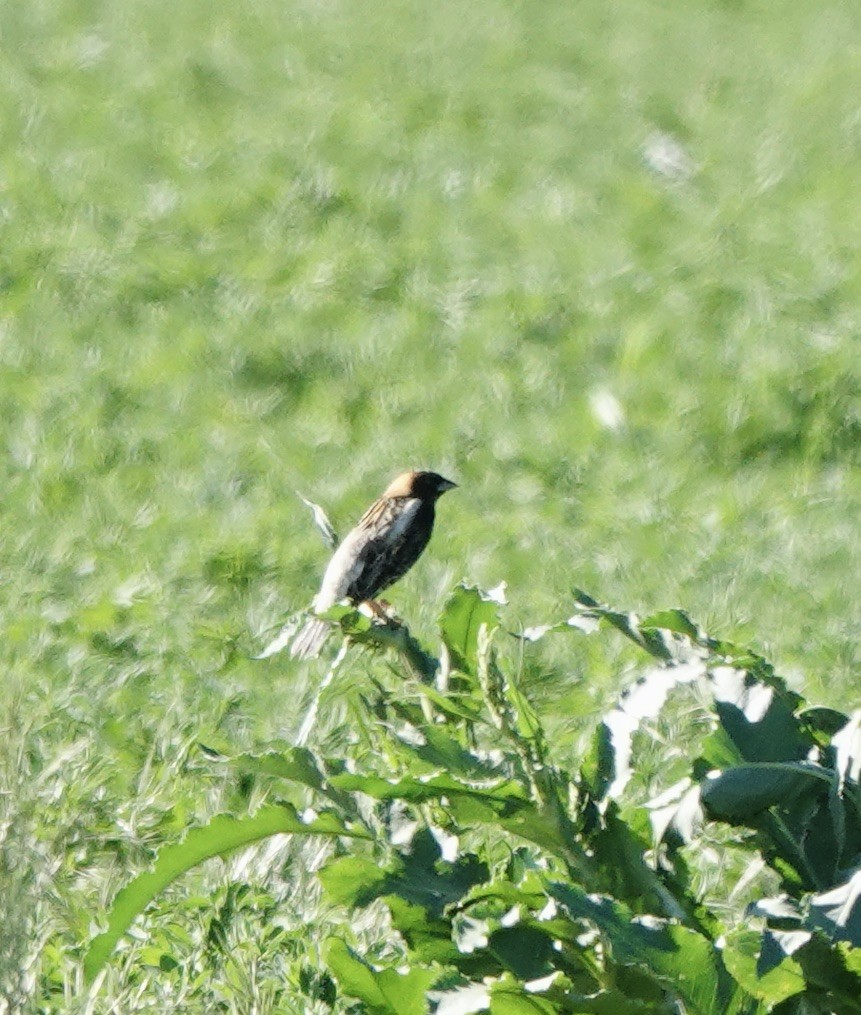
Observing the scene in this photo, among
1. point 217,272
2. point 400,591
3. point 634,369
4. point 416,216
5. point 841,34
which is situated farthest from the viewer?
point 841,34

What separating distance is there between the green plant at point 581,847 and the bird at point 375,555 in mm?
2048

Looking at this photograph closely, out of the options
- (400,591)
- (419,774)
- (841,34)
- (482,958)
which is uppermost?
(419,774)

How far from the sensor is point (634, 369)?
8.58m

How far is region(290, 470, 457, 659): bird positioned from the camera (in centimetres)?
548

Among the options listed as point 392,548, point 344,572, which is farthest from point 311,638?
point 392,548

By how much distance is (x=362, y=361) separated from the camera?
28.5 feet

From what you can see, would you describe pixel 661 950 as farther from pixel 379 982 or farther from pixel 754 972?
pixel 379 982

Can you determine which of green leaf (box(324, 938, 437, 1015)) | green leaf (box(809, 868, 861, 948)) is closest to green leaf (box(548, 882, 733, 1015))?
green leaf (box(809, 868, 861, 948))

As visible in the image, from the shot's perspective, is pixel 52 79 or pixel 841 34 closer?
pixel 52 79

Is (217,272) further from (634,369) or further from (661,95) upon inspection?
(661,95)

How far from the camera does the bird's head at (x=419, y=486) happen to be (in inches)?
236

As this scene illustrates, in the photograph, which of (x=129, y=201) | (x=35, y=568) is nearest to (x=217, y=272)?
(x=129, y=201)

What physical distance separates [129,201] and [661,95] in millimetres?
3539

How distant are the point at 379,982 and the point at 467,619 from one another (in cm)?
64
